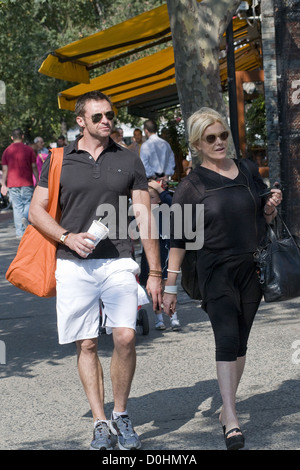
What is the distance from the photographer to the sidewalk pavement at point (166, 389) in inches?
201

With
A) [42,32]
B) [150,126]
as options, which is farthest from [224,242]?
[42,32]

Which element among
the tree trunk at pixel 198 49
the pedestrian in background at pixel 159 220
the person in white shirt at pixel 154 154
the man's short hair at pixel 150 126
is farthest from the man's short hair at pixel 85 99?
the man's short hair at pixel 150 126

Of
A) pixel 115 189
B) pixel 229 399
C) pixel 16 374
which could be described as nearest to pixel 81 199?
pixel 115 189

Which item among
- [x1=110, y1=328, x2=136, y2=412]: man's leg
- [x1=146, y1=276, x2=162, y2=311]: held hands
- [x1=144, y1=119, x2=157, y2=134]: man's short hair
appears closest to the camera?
[x1=110, y1=328, x2=136, y2=412]: man's leg

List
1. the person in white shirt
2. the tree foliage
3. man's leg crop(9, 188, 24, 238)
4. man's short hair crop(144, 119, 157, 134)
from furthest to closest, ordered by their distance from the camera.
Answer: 1. the tree foliage
2. man's leg crop(9, 188, 24, 238)
3. man's short hair crop(144, 119, 157, 134)
4. the person in white shirt

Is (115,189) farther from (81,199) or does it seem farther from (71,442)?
(71,442)

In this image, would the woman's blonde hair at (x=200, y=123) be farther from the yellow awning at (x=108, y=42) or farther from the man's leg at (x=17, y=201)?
the man's leg at (x=17, y=201)

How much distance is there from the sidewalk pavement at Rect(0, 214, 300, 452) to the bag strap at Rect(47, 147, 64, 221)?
4.32 ft

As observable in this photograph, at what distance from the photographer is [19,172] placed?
1628cm

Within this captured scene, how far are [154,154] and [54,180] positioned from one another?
7.96 m

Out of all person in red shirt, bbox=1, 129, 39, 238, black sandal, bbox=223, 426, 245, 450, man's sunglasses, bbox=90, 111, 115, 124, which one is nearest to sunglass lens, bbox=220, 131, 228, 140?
man's sunglasses, bbox=90, 111, 115, 124

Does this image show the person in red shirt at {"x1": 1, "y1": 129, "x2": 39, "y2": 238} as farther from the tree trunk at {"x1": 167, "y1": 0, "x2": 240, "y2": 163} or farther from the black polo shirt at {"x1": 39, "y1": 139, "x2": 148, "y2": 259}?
the black polo shirt at {"x1": 39, "y1": 139, "x2": 148, "y2": 259}

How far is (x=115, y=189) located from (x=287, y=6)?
5.99 meters

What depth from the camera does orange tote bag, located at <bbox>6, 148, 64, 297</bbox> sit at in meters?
5.03
